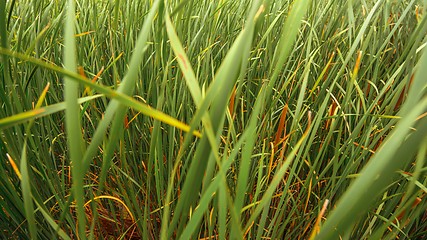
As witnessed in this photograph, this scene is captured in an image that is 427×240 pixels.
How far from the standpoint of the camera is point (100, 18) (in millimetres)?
1078

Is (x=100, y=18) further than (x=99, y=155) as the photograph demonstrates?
Yes

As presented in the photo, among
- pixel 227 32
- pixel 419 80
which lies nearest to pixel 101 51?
pixel 227 32

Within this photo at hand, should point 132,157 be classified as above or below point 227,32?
below

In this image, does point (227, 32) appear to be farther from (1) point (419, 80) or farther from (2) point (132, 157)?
(1) point (419, 80)

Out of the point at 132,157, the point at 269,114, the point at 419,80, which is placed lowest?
the point at 132,157

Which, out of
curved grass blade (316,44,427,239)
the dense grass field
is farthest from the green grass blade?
curved grass blade (316,44,427,239)

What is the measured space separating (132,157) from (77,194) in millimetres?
510

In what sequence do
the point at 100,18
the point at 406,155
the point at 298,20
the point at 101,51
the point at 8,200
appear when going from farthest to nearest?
the point at 100,18 → the point at 101,51 → the point at 8,200 → the point at 298,20 → the point at 406,155

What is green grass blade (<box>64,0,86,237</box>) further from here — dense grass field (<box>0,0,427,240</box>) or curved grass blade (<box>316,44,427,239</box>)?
curved grass blade (<box>316,44,427,239</box>)

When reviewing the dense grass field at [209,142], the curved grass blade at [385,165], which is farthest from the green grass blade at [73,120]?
the curved grass blade at [385,165]

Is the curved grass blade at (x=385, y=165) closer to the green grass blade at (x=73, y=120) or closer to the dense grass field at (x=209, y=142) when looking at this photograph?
the dense grass field at (x=209, y=142)

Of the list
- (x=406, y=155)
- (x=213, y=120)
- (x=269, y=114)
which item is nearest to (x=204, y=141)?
(x=213, y=120)

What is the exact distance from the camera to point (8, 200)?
0.55 m

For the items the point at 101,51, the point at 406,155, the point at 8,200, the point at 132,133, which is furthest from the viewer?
the point at 101,51
